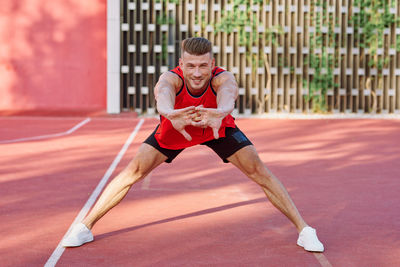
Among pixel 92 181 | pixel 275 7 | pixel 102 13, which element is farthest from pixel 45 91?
pixel 92 181

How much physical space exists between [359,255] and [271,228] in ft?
2.88

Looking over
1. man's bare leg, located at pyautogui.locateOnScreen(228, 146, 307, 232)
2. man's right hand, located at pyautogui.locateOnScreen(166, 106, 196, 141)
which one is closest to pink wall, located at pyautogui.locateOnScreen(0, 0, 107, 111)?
man's bare leg, located at pyautogui.locateOnScreen(228, 146, 307, 232)

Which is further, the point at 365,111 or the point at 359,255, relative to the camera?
the point at 365,111

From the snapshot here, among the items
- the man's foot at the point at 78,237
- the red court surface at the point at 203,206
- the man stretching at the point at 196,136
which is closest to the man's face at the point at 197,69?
the man stretching at the point at 196,136

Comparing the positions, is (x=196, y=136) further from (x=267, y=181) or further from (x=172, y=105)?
(x=267, y=181)

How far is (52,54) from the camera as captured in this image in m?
14.9

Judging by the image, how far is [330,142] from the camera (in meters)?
10.0

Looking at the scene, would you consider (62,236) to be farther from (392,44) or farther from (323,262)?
(392,44)

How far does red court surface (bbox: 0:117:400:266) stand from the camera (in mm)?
4020

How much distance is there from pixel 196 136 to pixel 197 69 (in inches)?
19.1

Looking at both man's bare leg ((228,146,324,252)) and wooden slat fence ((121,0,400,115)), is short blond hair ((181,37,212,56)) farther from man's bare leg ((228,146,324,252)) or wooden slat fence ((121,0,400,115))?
wooden slat fence ((121,0,400,115))

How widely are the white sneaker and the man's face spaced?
124 cm

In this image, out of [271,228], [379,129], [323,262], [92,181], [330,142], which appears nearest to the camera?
[323,262]

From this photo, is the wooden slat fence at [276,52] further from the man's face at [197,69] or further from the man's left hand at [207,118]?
the man's left hand at [207,118]
